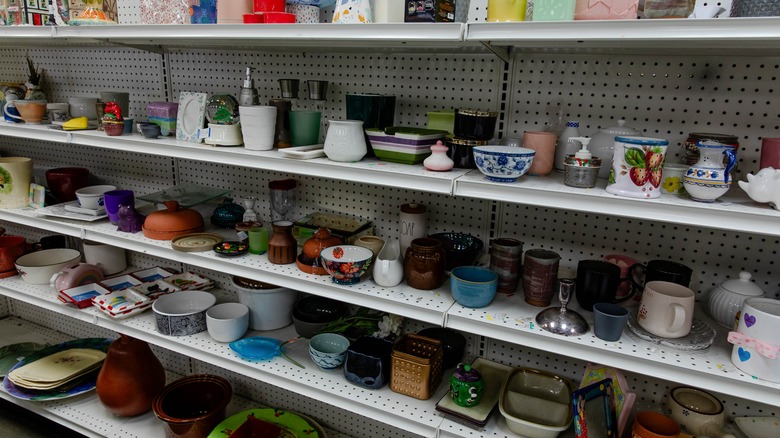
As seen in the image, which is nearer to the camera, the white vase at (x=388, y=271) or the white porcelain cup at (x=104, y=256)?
the white vase at (x=388, y=271)

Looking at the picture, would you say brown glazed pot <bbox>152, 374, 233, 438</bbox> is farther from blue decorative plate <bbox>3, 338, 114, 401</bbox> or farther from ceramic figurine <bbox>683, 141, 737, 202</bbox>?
ceramic figurine <bbox>683, 141, 737, 202</bbox>

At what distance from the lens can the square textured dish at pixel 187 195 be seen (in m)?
2.13

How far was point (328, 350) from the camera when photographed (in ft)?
6.13

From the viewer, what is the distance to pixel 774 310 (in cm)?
123

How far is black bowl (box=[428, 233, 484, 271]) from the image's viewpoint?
1.68 metres

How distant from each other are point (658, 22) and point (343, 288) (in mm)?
1096

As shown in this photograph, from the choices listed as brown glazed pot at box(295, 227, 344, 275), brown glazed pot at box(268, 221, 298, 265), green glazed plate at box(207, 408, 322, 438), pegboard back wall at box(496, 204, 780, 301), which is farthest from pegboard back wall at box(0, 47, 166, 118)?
pegboard back wall at box(496, 204, 780, 301)

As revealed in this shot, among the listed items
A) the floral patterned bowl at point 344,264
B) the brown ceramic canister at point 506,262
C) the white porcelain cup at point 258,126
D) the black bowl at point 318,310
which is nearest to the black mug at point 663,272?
the brown ceramic canister at point 506,262

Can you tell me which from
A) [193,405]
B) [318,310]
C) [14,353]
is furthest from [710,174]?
[14,353]

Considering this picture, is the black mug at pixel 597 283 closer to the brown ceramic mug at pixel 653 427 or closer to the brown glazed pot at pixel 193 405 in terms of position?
the brown ceramic mug at pixel 653 427

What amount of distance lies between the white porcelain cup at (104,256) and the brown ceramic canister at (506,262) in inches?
75.7

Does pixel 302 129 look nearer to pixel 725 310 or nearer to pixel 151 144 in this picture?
pixel 151 144

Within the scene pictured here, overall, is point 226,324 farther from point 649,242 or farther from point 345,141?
point 649,242

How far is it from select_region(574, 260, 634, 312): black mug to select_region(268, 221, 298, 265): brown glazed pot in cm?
95
